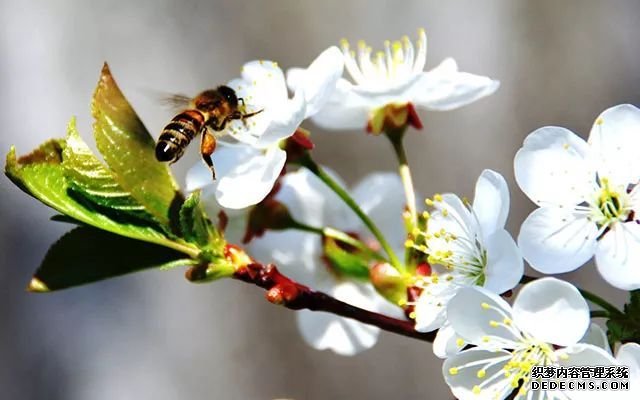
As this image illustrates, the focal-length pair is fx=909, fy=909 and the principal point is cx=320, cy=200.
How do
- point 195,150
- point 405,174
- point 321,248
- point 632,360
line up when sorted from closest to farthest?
point 632,360 → point 405,174 → point 321,248 → point 195,150

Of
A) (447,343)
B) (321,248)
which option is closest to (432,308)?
(447,343)

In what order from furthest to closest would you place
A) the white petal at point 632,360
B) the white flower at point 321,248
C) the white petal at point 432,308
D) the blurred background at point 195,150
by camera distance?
the blurred background at point 195,150
the white flower at point 321,248
the white petal at point 432,308
the white petal at point 632,360

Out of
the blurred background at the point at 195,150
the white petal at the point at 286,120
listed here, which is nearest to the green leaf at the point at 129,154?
the white petal at the point at 286,120

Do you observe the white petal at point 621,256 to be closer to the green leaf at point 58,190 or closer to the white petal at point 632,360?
the white petal at point 632,360

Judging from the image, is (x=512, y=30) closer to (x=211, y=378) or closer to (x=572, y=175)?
(x=211, y=378)

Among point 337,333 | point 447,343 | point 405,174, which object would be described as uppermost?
point 405,174

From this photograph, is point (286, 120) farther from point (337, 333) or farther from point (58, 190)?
point (337, 333)

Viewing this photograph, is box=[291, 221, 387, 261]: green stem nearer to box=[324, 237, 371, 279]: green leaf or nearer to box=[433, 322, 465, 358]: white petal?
box=[324, 237, 371, 279]: green leaf
